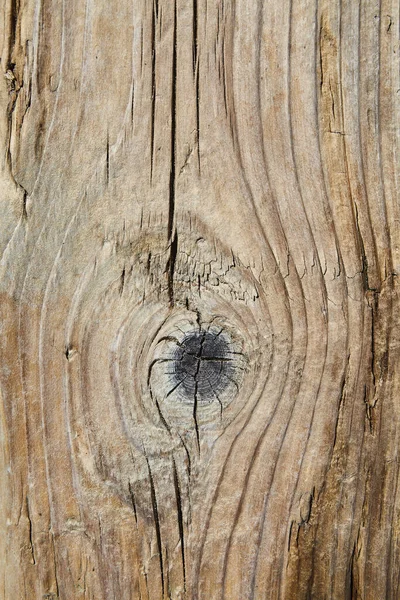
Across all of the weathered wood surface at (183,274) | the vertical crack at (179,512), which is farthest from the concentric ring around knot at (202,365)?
the vertical crack at (179,512)

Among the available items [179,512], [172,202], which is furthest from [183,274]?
[179,512]

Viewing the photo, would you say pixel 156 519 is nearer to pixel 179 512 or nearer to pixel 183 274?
pixel 179 512

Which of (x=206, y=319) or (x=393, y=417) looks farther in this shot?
(x=393, y=417)

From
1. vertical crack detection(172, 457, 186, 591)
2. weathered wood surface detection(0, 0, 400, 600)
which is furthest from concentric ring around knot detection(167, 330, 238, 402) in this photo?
vertical crack detection(172, 457, 186, 591)

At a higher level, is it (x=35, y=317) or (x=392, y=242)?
(x=392, y=242)

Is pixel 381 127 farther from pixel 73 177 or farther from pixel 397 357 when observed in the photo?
pixel 73 177

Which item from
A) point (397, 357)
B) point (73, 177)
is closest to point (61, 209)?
point (73, 177)

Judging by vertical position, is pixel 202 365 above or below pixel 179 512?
above

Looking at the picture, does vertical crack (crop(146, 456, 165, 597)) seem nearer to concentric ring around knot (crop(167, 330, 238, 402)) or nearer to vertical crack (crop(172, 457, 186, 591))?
vertical crack (crop(172, 457, 186, 591))

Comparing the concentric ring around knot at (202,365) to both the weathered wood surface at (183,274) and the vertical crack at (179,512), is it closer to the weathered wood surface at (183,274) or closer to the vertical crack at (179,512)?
the weathered wood surface at (183,274)
